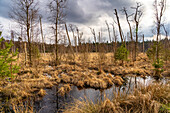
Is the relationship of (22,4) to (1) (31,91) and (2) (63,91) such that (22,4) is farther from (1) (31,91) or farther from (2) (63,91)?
(2) (63,91)

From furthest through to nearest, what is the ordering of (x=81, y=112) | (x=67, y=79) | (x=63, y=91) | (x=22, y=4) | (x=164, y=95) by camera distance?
1. (x=22, y=4)
2. (x=67, y=79)
3. (x=63, y=91)
4. (x=164, y=95)
5. (x=81, y=112)

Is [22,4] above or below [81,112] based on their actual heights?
above

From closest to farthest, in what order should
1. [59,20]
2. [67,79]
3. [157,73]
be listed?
[67,79], [157,73], [59,20]

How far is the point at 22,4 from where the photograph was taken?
42.9ft

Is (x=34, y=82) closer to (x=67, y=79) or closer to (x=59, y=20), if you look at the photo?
(x=67, y=79)

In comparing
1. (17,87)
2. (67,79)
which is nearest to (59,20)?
(67,79)

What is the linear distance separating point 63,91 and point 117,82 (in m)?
4.46

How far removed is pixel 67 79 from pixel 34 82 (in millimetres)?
2590

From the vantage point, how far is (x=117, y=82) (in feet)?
28.8

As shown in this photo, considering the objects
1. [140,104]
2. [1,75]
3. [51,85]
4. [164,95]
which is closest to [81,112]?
[140,104]

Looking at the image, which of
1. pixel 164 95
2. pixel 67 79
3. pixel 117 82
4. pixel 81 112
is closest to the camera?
pixel 81 112

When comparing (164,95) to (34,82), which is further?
(34,82)

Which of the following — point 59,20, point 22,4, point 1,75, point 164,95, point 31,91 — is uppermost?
point 22,4

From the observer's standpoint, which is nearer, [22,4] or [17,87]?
[17,87]
